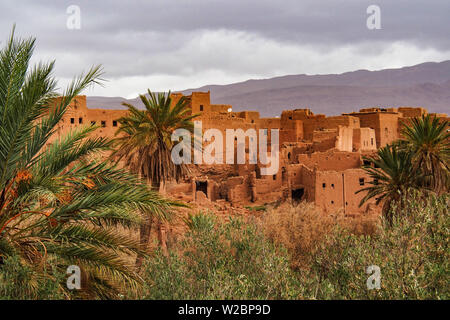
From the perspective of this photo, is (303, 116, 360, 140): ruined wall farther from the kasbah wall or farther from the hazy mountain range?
the hazy mountain range

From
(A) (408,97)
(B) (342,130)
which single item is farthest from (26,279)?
(A) (408,97)

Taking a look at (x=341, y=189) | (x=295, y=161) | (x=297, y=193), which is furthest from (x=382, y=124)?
(x=341, y=189)

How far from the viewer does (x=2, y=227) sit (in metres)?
9.06

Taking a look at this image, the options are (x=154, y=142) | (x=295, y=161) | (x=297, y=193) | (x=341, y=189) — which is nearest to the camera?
(x=154, y=142)

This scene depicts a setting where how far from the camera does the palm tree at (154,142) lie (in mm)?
18812

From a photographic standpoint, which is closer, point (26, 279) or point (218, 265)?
point (26, 279)

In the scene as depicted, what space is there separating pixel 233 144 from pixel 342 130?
8615 mm

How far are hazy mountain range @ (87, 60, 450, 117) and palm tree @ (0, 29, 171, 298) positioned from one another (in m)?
114

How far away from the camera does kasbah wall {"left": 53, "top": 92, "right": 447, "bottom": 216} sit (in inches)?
1249

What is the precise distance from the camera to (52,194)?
8859mm

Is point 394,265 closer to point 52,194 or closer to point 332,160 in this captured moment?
point 52,194

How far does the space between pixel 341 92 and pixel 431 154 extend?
433ft

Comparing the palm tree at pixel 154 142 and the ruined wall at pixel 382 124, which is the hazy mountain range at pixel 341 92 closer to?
the ruined wall at pixel 382 124

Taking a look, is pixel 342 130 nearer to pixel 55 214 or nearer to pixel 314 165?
pixel 314 165
